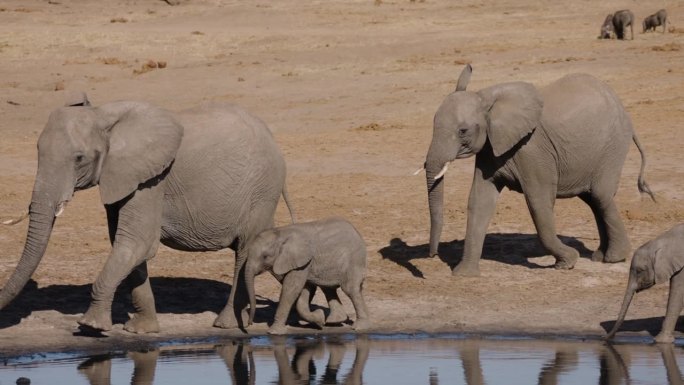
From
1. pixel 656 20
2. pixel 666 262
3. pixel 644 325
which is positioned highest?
pixel 666 262

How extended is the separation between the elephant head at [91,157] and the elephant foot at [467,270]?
356cm

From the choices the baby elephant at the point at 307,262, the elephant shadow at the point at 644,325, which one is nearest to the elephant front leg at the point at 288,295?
the baby elephant at the point at 307,262

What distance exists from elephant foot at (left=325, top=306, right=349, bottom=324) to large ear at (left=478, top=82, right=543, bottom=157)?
7.65 feet

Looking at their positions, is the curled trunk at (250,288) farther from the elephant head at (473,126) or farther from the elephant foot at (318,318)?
the elephant head at (473,126)

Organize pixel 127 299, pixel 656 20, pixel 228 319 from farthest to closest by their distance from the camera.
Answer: pixel 656 20 < pixel 127 299 < pixel 228 319

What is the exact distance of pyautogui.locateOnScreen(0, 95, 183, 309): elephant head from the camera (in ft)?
36.4

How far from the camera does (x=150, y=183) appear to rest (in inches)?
464

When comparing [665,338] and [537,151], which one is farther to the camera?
[537,151]

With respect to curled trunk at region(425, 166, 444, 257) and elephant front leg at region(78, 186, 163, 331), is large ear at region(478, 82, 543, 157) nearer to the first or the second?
curled trunk at region(425, 166, 444, 257)

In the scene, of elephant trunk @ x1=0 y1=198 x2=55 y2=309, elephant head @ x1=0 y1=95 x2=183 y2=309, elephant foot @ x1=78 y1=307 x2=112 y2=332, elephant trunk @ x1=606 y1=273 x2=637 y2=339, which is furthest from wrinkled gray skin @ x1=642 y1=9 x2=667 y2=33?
elephant trunk @ x1=0 y1=198 x2=55 y2=309

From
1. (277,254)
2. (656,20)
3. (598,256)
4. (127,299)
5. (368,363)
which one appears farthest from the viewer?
(656,20)

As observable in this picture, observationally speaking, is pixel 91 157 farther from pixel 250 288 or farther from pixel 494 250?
pixel 494 250

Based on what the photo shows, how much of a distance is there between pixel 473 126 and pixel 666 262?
2.56 m

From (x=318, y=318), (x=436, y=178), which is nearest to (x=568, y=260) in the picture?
(x=436, y=178)
